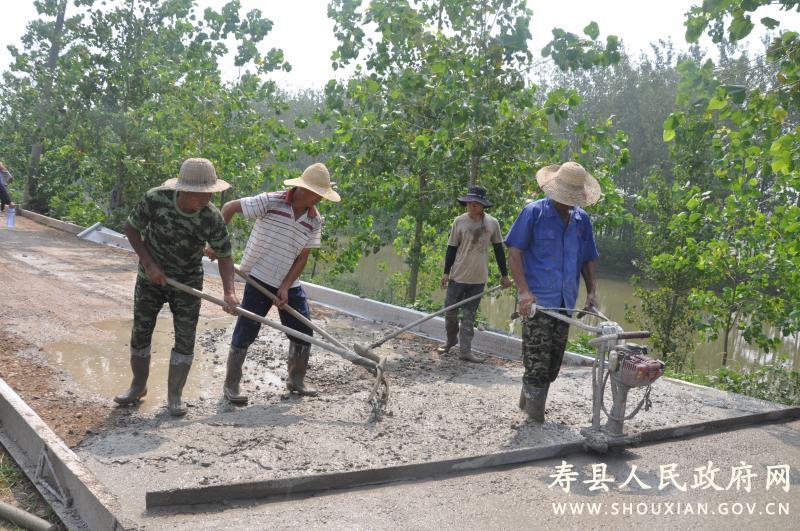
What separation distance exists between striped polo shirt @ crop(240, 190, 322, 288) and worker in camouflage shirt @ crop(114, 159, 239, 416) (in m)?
0.43

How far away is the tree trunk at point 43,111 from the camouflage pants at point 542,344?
18315mm

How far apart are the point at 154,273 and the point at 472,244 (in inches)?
138

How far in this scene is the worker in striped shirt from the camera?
5516mm

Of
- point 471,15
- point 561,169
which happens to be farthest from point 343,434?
point 471,15

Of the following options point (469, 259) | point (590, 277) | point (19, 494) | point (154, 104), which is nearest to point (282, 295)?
point (19, 494)

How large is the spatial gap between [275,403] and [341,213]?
5.90 m

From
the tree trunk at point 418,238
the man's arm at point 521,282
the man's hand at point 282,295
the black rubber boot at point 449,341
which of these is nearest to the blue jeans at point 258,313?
the man's hand at point 282,295

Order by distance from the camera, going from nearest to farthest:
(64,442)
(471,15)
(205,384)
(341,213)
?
(64,442), (205,384), (471,15), (341,213)

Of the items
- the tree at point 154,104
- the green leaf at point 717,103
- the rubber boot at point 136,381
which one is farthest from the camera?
the tree at point 154,104

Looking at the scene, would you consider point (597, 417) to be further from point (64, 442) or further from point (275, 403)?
point (64, 442)

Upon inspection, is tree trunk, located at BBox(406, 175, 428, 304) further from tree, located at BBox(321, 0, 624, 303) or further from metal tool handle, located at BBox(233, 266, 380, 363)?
metal tool handle, located at BBox(233, 266, 380, 363)

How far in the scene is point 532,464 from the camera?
4.62 metres

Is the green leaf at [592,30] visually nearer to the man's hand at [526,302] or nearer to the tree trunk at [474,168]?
the tree trunk at [474,168]

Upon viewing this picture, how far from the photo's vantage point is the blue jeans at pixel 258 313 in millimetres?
5562
